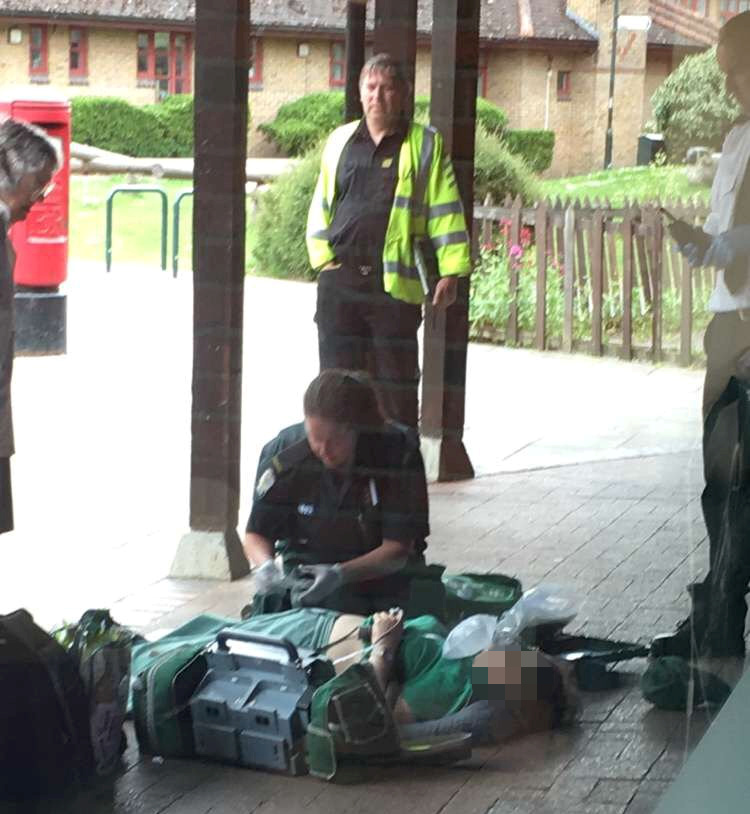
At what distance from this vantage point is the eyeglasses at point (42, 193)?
2.20m

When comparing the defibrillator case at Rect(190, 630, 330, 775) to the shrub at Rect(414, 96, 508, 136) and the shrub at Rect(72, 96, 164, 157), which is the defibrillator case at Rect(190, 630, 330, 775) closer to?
the shrub at Rect(72, 96, 164, 157)

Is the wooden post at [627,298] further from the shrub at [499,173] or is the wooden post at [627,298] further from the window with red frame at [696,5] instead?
the window with red frame at [696,5]

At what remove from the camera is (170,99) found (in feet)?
8.87

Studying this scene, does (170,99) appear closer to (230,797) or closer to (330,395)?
(330,395)

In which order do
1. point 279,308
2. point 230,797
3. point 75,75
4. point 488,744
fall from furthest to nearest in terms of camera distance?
point 279,308, point 488,744, point 230,797, point 75,75

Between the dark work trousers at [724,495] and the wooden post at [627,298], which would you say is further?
the wooden post at [627,298]

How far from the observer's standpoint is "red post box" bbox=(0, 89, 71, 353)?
2.20m

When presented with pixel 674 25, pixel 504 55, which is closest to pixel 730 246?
pixel 674 25

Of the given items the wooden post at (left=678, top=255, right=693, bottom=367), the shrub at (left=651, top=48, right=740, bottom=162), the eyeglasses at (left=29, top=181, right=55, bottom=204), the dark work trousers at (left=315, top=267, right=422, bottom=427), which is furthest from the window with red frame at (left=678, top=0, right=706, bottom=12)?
the eyeglasses at (left=29, top=181, right=55, bottom=204)

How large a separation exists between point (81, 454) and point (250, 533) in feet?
1.42

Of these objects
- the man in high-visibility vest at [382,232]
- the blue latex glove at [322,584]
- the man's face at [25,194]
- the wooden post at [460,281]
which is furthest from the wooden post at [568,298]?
the man's face at [25,194]

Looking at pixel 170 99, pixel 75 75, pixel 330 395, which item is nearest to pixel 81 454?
pixel 330 395

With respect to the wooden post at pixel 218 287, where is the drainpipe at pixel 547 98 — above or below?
above

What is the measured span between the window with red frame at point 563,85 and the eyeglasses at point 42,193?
2.92 ft
